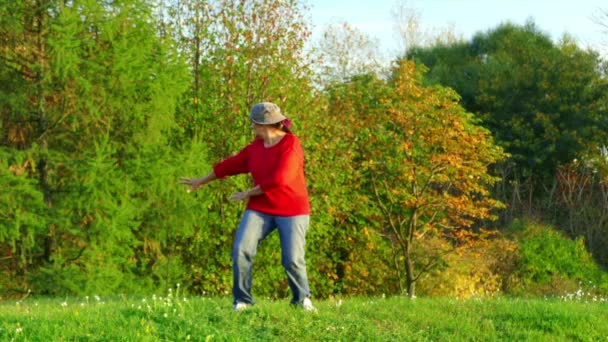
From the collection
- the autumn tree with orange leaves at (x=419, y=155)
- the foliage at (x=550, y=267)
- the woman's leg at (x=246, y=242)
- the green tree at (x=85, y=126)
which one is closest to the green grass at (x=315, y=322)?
the woman's leg at (x=246, y=242)

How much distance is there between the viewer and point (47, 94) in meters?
14.7

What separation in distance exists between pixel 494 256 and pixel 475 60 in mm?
15274

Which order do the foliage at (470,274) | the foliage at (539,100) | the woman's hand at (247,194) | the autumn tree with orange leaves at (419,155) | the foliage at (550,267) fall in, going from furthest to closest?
the foliage at (539,100)
the foliage at (550,267)
the foliage at (470,274)
the autumn tree with orange leaves at (419,155)
the woman's hand at (247,194)

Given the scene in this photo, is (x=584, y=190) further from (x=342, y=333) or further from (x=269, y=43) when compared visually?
(x=342, y=333)

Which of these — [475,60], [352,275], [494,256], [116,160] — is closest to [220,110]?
[116,160]

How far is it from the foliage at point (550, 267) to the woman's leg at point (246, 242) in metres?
12.7

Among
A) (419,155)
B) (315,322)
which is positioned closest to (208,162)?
(419,155)

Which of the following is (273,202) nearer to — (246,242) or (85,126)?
(246,242)

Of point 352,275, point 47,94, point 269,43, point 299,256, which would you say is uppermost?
point 269,43

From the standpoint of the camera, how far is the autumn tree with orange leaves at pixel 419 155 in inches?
638

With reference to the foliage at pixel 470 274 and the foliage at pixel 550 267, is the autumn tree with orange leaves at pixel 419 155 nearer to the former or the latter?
the foliage at pixel 470 274

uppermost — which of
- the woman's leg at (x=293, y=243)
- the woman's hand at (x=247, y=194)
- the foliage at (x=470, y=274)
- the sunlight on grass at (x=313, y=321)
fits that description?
the woman's hand at (x=247, y=194)

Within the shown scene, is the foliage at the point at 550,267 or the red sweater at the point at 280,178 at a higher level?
the red sweater at the point at 280,178

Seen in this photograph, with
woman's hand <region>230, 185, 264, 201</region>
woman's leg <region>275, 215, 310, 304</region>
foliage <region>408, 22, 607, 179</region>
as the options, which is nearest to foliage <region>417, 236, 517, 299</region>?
foliage <region>408, 22, 607, 179</region>
